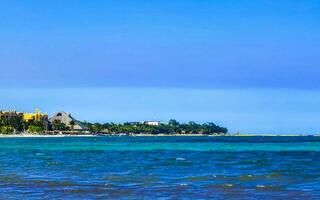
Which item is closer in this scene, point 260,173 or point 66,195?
point 66,195

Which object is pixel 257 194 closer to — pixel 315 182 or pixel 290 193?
pixel 290 193

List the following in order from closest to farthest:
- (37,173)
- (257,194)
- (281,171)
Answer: (257,194), (37,173), (281,171)

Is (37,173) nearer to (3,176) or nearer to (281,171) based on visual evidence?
(3,176)

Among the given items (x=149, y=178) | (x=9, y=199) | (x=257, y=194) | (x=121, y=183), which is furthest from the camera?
(x=149, y=178)

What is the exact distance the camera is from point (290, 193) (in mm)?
29125

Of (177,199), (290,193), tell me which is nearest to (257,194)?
(290,193)

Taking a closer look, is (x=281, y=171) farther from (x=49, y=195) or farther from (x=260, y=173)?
(x=49, y=195)

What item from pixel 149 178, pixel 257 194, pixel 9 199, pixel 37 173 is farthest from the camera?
pixel 37 173

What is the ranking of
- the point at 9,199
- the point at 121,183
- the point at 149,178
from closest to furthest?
the point at 9,199 < the point at 121,183 < the point at 149,178

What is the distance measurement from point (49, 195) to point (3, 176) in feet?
36.9

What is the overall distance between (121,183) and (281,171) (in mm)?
14333

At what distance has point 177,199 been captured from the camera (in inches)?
1038

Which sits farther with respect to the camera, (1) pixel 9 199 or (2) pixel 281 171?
(2) pixel 281 171

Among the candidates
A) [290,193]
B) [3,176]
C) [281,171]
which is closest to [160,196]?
[290,193]
